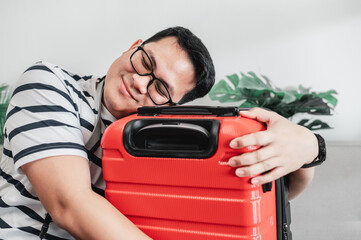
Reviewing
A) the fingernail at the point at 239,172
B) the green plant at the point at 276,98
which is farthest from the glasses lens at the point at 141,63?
the green plant at the point at 276,98

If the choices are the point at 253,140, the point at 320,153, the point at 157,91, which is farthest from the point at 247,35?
the point at 253,140

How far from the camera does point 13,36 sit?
6.26 feet

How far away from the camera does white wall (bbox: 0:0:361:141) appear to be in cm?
155

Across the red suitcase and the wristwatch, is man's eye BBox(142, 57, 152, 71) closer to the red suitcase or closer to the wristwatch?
the red suitcase

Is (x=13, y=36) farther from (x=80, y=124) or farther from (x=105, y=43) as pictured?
(x=80, y=124)

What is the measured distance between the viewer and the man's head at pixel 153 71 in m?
0.84

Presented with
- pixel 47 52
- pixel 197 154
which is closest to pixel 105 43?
pixel 47 52

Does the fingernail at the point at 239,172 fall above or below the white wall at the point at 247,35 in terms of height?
below

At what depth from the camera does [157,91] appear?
0.85 metres

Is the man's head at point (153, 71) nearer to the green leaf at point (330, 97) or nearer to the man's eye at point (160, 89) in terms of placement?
the man's eye at point (160, 89)

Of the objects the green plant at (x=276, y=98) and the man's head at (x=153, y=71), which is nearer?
the man's head at (x=153, y=71)

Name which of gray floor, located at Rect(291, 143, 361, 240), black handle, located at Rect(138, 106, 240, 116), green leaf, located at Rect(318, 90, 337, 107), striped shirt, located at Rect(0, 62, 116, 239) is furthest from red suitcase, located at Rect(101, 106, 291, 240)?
green leaf, located at Rect(318, 90, 337, 107)

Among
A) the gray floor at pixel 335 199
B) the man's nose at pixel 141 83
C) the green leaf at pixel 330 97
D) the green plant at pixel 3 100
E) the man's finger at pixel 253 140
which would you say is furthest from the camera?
the green plant at pixel 3 100

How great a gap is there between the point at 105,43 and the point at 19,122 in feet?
3.83
